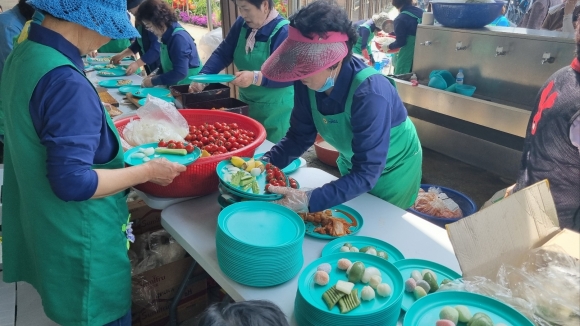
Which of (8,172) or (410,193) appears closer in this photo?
(8,172)

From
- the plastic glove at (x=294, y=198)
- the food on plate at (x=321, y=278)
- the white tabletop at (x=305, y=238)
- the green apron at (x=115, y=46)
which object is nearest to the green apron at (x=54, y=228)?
the white tabletop at (x=305, y=238)

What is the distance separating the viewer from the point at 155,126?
2.11m

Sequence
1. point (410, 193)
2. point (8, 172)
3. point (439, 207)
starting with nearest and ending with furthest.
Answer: point (8, 172) → point (410, 193) → point (439, 207)

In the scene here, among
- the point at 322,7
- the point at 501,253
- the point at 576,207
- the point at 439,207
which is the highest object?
the point at 322,7

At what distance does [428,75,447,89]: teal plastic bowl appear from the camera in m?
3.81

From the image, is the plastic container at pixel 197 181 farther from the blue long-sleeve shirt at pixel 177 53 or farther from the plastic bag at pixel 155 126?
the blue long-sleeve shirt at pixel 177 53

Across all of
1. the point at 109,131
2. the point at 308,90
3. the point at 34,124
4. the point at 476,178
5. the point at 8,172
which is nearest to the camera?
the point at 34,124

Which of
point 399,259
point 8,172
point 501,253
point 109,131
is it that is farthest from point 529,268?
point 8,172

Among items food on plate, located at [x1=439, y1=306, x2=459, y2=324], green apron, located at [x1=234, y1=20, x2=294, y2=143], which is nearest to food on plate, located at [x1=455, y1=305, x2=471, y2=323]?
food on plate, located at [x1=439, y1=306, x2=459, y2=324]

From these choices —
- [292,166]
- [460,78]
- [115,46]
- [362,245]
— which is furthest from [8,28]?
[460,78]

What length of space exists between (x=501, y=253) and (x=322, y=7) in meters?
1.07

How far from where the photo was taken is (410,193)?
7.36ft

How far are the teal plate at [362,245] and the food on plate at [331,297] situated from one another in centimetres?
35

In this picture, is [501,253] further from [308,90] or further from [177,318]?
[177,318]
